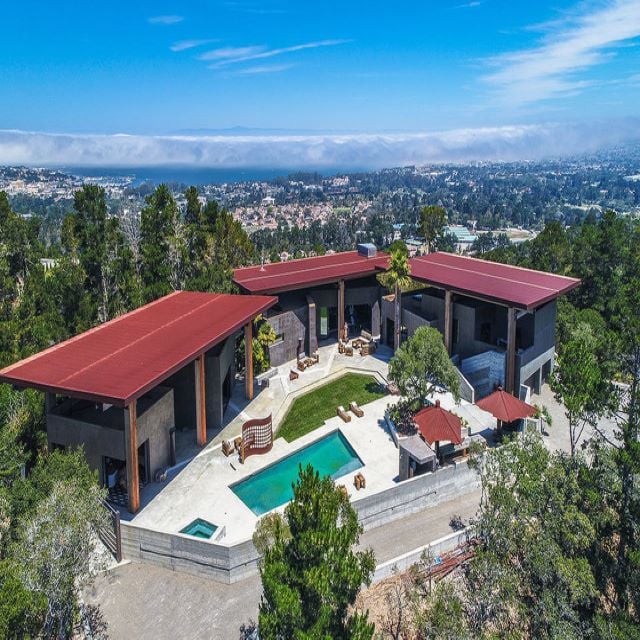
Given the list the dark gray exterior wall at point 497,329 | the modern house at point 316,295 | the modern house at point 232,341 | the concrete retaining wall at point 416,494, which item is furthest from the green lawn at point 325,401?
the concrete retaining wall at point 416,494

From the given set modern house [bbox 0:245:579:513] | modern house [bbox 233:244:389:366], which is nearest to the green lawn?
modern house [bbox 0:245:579:513]

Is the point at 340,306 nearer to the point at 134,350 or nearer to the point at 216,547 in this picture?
the point at 134,350

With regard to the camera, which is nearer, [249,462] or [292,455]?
[249,462]

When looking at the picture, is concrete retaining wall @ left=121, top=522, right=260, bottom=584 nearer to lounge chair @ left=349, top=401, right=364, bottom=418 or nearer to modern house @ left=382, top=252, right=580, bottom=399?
lounge chair @ left=349, top=401, right=364, bottom=418

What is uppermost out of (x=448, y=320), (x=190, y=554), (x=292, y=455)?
(x=448, y=320)

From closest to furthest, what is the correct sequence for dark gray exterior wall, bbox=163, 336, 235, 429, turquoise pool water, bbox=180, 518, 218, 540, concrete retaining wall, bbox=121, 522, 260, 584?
1. concrete retaining wall, bbox=121, 522, 260, 584
2. turquoise pool water, bbox=180, 518, 218, 540
3. dark gray exterior wall, bbox=163, 336, 235, 429

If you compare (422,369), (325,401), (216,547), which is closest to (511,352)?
(422,369)

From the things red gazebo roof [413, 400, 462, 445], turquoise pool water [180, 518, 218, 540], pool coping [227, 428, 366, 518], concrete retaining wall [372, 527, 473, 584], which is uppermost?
red gazebo roof [413, 400, 462, 445]

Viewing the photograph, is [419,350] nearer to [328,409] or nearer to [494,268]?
[328,409]
